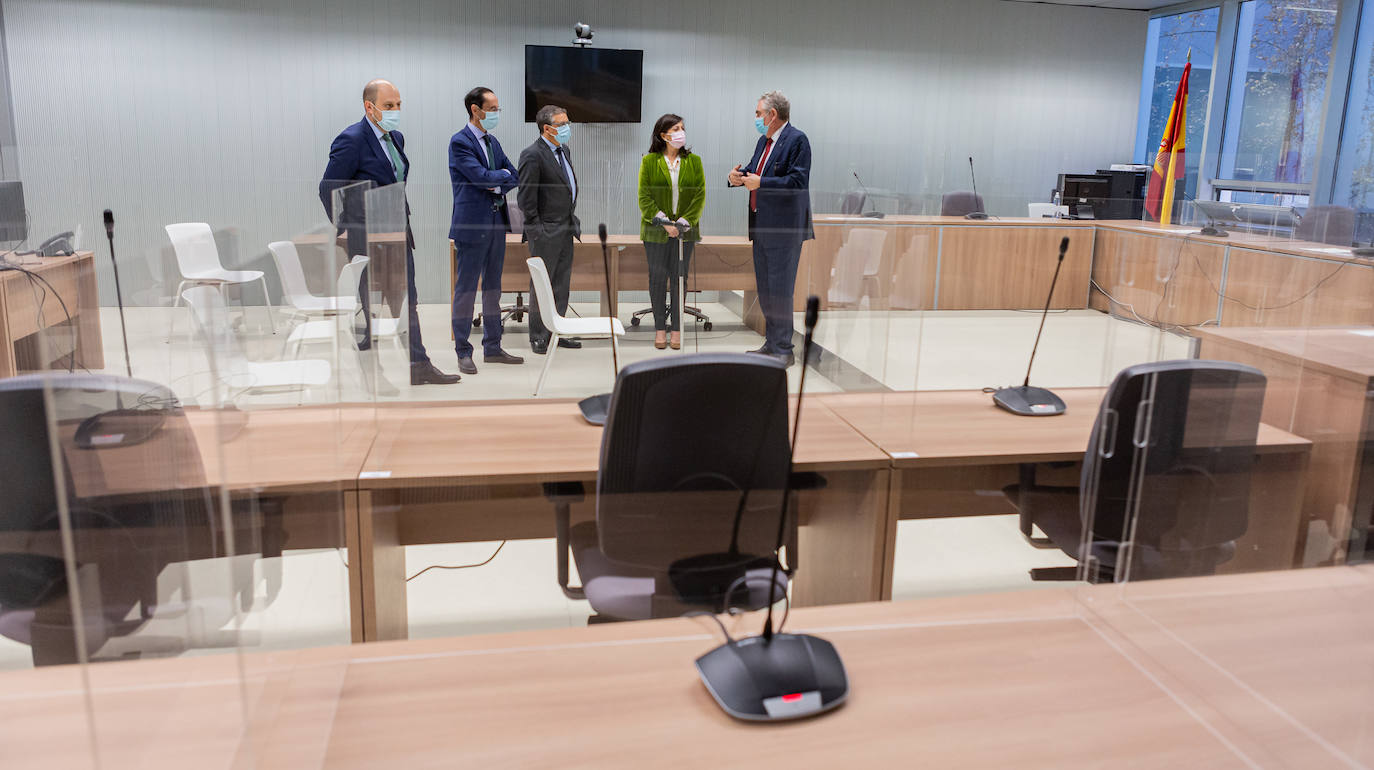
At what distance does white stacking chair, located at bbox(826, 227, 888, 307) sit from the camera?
2.83 m

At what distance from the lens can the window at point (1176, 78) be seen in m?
8.91

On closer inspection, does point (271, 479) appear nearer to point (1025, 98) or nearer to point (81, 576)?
point (81, 576)

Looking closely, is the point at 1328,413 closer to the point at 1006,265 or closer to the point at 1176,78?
the point at 1006,265

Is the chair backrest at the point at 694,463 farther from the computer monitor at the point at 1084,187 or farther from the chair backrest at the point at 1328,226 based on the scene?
the computer monitor at the point at 1084,187

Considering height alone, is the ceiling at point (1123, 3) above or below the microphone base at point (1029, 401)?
above

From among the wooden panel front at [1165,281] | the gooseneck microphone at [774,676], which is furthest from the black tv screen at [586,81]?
the gooseneck microphone at [774,676]

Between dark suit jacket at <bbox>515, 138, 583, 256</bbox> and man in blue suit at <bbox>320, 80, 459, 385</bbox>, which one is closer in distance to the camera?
man in blue suit at <bbox>320, 80, 459, 385</bbox>

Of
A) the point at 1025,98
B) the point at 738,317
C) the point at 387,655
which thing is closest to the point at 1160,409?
the point at 738,317

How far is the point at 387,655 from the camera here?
1247 mm

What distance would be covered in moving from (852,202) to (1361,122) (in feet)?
23.1

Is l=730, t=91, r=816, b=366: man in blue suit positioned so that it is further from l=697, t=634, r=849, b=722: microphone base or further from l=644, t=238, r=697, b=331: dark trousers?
l=697, t=634, r=849, b=722: microphone base

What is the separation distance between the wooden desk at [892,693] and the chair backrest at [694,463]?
→ 56 cm

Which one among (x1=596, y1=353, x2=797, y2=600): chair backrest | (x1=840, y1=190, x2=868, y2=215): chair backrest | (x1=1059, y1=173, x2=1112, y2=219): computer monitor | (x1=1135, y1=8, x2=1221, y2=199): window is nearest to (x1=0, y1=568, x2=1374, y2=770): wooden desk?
(x1=596, y1=353, x2=797, y2=600): chair backrest

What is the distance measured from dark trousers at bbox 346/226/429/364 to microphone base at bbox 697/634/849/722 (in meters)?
1.18
